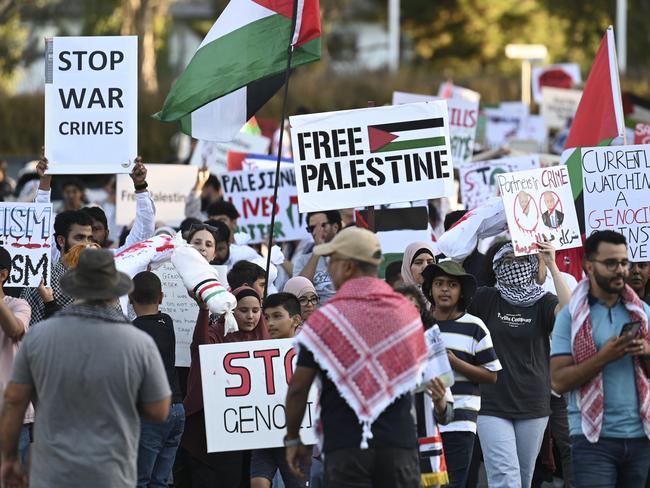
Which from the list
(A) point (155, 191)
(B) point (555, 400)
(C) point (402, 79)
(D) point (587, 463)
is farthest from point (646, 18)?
(D) point (587, 463)

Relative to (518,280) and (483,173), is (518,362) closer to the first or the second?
(518,280)

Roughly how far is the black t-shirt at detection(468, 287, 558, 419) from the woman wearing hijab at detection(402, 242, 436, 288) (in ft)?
2.08

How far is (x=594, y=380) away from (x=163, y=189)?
8.31m

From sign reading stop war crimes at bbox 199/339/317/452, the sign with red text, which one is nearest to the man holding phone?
sign reading stop war crimes at bbox 199/339/317/452

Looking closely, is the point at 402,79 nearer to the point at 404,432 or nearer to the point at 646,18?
the point at 646,18

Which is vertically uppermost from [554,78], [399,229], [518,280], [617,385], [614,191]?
[554,78]

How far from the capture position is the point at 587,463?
293 inches

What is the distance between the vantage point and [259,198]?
45.2 feet

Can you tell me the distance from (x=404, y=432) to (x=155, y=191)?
845cm

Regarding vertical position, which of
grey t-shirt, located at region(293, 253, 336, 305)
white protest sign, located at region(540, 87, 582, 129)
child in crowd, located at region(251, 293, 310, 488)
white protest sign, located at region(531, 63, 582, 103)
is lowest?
child in crowd, located at region(251, 293, 310, 488)

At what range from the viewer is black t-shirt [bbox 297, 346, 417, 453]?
271 inches

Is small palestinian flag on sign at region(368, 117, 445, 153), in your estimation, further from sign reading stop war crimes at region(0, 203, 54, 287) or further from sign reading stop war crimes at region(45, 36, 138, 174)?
sign reading stop war crimes at region(0, 203, 54, 287)

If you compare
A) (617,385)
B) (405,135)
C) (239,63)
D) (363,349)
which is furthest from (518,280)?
(363,349)

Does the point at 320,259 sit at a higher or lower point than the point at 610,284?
higher
